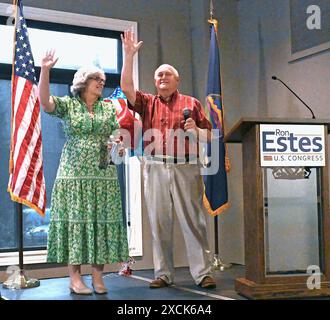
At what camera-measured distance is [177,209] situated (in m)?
3.15

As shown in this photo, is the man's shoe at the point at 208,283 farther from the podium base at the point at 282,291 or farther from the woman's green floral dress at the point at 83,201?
the woman's green floral dress at the point at 83,201

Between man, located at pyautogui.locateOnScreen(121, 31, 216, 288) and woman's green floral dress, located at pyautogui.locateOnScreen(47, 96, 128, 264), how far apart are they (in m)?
0.35

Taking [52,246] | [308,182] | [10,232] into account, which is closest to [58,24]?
[10,232]

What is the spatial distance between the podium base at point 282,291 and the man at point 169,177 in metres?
0.52

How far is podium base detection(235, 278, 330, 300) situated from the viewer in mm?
2586

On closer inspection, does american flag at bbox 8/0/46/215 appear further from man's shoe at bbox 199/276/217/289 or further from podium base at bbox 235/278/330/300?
podium base at bbox 235/278/330/300

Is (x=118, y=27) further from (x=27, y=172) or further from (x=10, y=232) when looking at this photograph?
(x=10, y=232)

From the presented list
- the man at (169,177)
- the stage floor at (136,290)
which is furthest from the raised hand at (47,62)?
the stage floor at (136,290)

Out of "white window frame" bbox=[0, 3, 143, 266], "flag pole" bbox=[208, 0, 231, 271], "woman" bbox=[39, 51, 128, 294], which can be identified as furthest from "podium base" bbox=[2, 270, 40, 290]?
"flag pole" bbox=[208, 0, 231, 271]

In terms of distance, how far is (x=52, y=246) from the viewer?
284 cm

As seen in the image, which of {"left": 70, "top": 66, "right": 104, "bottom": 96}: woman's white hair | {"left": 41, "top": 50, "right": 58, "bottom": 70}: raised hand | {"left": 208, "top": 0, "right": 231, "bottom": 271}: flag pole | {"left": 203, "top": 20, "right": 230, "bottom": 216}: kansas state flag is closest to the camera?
{"left": 41, "top": 50, "right": 58, "bottom": 70}: raised hand

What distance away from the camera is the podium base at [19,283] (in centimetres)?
335

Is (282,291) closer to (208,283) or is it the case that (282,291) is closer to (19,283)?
(208,283)
